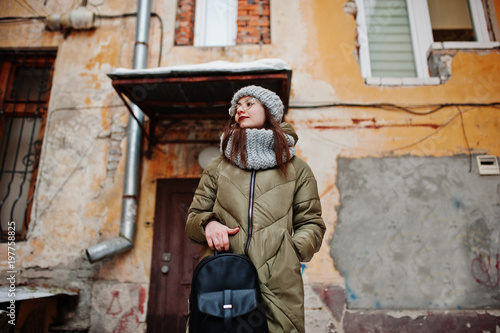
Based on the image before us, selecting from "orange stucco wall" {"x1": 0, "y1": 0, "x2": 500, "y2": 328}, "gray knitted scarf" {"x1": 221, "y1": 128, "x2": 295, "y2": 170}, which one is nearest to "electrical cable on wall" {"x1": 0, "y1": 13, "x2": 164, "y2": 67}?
"orange stucco wall" {"x1": 0, "y1": 0, "x2": 500, "y2": 328}

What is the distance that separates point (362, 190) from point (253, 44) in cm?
251

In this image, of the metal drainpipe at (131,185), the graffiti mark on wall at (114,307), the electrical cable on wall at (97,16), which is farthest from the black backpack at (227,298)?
the electrical cable on wall at (97,16)

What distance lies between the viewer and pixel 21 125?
4.73 metres

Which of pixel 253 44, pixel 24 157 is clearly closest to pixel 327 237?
pixel 253 44

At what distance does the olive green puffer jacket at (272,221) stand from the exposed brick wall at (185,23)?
3427 mm

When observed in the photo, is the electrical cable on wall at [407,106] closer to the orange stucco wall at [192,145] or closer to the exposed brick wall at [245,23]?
the orange stucco wall at [192,145]

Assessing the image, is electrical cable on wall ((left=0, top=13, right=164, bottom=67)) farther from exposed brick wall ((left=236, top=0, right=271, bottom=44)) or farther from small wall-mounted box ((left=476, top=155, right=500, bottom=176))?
small wall-mounted box ((left=476, top=155, right=500, bottom=176))

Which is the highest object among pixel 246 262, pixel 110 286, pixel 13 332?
pixel 246 262

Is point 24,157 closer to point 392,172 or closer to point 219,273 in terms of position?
point 219,273

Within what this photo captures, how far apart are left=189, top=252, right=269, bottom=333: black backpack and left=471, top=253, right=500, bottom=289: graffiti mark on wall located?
3.48 m

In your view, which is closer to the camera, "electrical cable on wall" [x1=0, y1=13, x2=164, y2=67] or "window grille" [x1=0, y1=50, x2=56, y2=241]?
"window grille" [x1=0, y1=50, x2=56, y2=241]

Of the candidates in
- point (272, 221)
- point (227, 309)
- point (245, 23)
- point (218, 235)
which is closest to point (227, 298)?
point (227, 309)

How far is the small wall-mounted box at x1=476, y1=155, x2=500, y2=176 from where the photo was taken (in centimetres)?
408

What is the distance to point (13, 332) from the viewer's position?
2877mm
